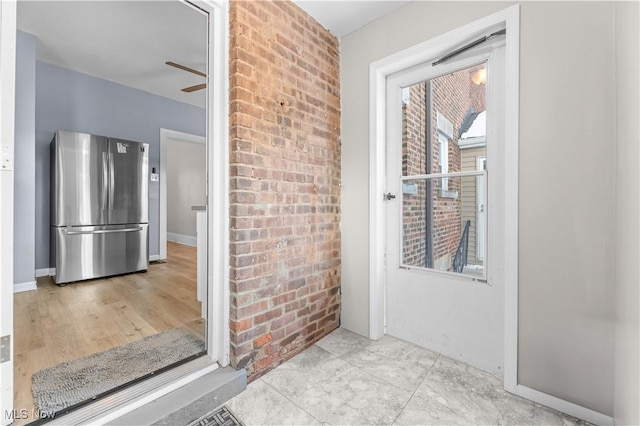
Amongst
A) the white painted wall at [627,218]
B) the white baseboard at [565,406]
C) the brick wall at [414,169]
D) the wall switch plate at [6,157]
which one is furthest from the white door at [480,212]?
the wall switch plate at [6,157]

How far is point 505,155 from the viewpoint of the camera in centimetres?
158

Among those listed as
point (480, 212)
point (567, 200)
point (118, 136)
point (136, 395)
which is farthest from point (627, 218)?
point (118, 136)

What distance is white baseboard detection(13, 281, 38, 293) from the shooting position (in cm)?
293

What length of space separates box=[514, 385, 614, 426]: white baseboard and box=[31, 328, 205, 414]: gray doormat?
1814 mm

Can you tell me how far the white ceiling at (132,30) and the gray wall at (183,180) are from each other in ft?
10.9

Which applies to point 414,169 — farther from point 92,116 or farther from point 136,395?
point 92,116

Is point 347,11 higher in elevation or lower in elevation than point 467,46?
higher

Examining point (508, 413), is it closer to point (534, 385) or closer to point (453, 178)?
point (534, 385)

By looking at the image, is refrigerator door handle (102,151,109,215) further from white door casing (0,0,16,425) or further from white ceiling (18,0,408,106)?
white door casing (0,0,16,425)

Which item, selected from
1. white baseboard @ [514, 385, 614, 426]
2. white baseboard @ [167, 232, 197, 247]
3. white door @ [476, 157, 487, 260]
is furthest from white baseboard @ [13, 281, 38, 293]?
white baseboard @ [514, 385, 614, 426]

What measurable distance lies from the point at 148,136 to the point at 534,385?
5.15 m

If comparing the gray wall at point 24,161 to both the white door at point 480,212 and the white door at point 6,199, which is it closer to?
the white door at point 6,199

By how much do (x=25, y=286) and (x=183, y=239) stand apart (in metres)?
3.84

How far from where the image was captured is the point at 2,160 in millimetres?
1077
